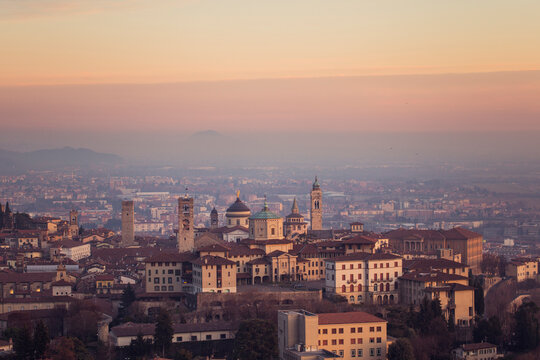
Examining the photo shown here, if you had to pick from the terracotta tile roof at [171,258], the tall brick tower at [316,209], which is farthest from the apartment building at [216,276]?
the tall brick tower at [316,209]

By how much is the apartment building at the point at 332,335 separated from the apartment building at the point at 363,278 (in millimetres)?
6059

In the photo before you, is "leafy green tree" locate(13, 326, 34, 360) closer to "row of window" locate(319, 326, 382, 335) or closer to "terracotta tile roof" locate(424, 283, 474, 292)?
"row of window" locate(319, 326, 382, 335)

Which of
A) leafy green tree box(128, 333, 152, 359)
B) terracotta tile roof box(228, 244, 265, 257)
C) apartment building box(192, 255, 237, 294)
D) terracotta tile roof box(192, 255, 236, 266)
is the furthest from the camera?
terracotta tile roof box(228, 244, 265, 257)

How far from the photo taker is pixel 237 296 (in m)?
50.4

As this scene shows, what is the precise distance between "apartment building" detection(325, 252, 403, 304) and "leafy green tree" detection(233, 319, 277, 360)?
24.7ft

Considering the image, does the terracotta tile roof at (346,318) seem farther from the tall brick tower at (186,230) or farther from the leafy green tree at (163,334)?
the tall brick tower at (186,230)

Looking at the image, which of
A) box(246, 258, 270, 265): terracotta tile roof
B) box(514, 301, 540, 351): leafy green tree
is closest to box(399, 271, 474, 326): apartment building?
box(514, 301, 540, 351): leafy green tree

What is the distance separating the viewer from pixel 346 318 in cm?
4478

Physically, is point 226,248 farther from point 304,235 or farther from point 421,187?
point 421,187

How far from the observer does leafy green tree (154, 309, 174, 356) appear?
1767 inches

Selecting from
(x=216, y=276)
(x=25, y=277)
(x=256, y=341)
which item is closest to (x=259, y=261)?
(x=216, y=276)

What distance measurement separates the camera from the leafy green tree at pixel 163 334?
4488 cm

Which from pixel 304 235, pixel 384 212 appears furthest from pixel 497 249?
pixel 384 212

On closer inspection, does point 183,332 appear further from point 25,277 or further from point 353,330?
point 25,277
